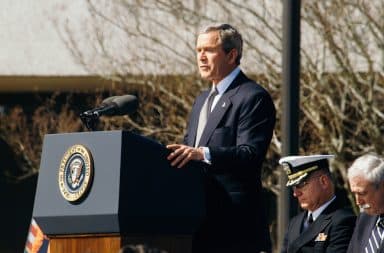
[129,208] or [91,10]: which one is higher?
[91,10]

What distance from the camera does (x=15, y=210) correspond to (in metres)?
25.6

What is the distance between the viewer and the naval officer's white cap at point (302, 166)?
6957 millimetres

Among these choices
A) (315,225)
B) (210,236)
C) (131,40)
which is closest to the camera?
(210,236)

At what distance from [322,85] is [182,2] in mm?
2138

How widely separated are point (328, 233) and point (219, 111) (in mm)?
877

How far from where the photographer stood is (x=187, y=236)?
243 inches

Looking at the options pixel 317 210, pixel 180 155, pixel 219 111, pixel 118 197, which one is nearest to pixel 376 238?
pixel 317 210

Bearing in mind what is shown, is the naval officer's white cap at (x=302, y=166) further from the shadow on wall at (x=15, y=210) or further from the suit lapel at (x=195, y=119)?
the shadow on wall at (x=15, y=210)

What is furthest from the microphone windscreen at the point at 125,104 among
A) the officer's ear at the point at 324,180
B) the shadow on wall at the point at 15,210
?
the shadow on wall at the point at 15,210

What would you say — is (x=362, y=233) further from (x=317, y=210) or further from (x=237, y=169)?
(x=237, y=169)

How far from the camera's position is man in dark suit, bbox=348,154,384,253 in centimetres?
644

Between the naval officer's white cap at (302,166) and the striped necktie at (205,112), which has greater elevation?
the striped necktie at (205,112)

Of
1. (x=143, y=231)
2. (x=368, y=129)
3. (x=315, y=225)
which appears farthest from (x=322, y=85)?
(x=143, y=231)

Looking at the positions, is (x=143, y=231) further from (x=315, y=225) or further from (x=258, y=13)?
(x=258, y=13)
